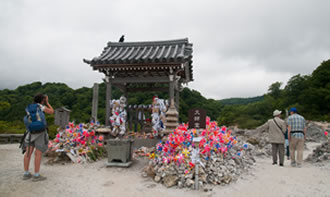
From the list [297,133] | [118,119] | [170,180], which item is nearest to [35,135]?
[170,180]

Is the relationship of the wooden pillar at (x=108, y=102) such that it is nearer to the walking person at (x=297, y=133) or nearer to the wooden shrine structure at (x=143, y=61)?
the wooden shrine structure at (x=143, y=61)

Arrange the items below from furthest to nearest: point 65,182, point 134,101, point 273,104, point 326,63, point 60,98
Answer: point 273,104, point 326,63, point 60,98, point 134,101, point 65,182

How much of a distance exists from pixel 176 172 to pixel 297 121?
3847mm

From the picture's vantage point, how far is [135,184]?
14.0ft

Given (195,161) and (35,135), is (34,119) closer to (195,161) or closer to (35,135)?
(35,135)

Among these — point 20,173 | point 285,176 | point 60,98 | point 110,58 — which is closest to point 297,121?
point 285,176

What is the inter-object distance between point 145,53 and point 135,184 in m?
5.38

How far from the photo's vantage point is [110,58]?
789cm

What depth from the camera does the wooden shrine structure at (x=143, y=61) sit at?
7.36m

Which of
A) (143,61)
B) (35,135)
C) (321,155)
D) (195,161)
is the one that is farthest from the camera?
(143,61)

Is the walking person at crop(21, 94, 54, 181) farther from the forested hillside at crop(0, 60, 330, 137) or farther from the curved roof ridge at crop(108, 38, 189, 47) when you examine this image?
the forested hillside at crop(0, 60, 330, 137)

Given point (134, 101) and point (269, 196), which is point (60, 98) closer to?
point (134, 101)

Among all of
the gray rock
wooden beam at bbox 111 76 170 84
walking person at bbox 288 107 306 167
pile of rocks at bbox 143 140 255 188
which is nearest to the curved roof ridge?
wooden beam at bbox 111 76 170 84

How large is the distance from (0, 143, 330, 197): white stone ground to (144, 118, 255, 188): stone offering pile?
0.68 ft
